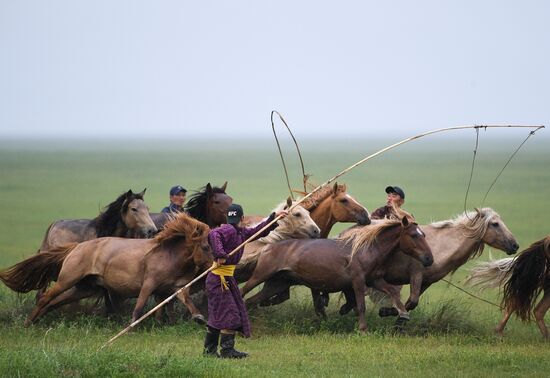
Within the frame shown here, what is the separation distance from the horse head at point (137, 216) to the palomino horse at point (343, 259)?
5.05 feet

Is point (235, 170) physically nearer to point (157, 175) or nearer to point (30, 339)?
point (157, 175)

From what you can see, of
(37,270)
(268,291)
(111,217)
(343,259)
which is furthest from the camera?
(111,217)

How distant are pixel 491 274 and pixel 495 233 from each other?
0.50 m

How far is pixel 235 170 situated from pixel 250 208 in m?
36.2

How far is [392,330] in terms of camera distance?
12656 millimetres

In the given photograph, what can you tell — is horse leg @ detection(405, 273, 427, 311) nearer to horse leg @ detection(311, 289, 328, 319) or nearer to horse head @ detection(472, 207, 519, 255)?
horse head @ detection(472, 207, 519, 255)

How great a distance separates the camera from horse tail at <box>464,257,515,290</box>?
43.0 ft

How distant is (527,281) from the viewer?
12594 mm

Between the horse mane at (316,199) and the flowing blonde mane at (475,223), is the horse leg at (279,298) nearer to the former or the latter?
the horse mane at (316,199)

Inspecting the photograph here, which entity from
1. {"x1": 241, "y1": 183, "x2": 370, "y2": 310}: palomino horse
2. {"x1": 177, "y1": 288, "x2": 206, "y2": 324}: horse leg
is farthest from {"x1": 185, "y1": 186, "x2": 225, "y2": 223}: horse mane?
{"x1": 177, "y1": 288, "x2": 206, "y2": 324}: horse leg

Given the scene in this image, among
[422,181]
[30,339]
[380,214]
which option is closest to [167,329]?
[30,339]

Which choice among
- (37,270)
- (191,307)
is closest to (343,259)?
(191,307)

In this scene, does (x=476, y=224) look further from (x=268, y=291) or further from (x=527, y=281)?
(x=268, y=291)

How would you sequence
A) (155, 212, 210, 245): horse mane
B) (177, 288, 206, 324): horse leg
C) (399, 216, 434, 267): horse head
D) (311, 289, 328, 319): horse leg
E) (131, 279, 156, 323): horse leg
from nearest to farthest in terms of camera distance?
(177, 288, 206, 324): horse leg, (131, 279, 156, 323): horse leg, (155, 212, 210, 245): horse mane, (399, 216, 434, 267): horse head, (311, 289, 328, 319): horse leg
